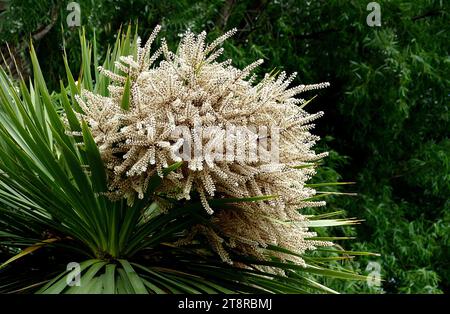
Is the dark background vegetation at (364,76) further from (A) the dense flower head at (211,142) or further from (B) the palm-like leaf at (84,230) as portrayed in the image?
(A) the dense flower head at (211,142)

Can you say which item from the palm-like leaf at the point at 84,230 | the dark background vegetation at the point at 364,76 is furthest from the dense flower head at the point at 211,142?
the dark background vegetation at the point at 364,76

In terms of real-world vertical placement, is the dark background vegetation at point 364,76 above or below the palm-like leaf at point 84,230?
above

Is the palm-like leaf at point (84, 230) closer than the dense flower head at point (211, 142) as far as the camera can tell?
No

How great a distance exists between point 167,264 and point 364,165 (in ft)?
18.7

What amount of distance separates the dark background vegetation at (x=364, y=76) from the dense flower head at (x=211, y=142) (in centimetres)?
356

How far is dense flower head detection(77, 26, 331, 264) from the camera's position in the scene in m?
2.41

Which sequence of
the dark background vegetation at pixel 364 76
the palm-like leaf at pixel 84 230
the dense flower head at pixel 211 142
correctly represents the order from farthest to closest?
the dark background vegetation at pixel 364 76
the palm-like leaf at pixel 84 230
the dense flower head at pixel 211 142

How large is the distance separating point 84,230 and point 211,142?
732 millimetres

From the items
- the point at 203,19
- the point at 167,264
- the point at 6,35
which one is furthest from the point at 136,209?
the point at 203,19

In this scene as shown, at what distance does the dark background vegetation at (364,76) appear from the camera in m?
6.59

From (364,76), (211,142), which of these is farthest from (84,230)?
(364,76)

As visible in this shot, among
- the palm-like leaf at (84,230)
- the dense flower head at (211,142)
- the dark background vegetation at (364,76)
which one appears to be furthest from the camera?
the dark background vegetation at (364,76)

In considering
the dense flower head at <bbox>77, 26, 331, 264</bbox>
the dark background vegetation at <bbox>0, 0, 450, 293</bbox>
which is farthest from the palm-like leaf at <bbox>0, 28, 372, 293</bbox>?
the dark background vegetation at <bbox>0, 0, 450, 293</bbox>

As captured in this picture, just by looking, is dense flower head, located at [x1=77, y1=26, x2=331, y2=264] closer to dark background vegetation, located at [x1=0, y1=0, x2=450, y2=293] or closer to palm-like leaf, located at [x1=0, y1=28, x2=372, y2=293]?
palm-like leaf, located at [x1=0, y1=28, x2=372, y2=293]
